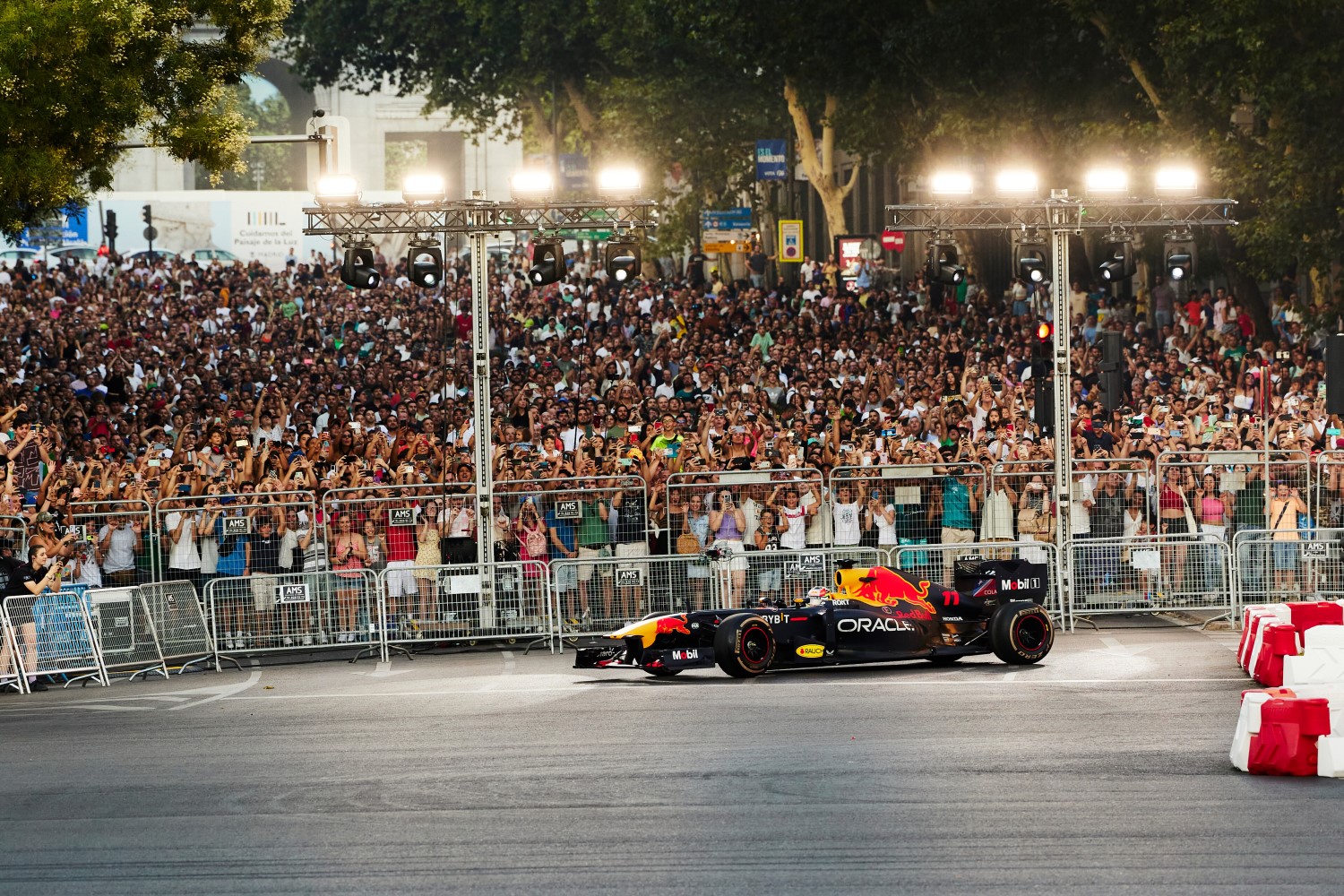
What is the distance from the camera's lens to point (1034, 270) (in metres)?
22.8

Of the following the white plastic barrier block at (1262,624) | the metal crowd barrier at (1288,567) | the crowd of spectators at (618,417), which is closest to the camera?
the white plastic barrier block at (1262,624)

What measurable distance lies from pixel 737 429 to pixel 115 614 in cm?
870

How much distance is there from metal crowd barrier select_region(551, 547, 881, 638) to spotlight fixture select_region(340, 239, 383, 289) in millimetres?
4334

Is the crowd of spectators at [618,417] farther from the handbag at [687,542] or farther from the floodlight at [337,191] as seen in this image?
the floodlight at [337,191]

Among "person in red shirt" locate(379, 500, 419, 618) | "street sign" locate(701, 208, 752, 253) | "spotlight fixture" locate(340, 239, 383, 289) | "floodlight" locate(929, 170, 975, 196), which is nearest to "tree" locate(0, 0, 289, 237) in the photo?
"spotlight fixture" locate(340, 239, 383, 289)

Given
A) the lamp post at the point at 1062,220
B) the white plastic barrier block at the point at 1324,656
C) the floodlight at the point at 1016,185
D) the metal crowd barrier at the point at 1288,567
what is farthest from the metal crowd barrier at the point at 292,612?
the white plastic barrier block at the point at 1324,656

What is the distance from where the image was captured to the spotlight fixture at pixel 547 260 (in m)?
21.3

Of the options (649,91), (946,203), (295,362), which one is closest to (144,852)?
(946,203)

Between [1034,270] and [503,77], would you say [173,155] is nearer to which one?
[1034,270]

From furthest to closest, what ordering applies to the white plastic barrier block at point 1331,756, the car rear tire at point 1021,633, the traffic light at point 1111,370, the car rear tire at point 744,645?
the traffic light at point 1111,370 → the car rear tire at point 1021,633 → the car rear tire at point 744,645 → the white plastic barrier block at point 1331,756

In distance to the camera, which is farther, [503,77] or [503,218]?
[503,77]

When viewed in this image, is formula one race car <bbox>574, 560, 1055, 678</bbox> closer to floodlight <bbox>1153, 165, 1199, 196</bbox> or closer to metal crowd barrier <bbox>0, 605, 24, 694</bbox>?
metal crowd barrier <bbox>0, 605, 24, 694</bbox>

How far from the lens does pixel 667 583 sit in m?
19.6

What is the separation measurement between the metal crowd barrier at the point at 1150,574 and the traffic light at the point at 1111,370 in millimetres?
3150
